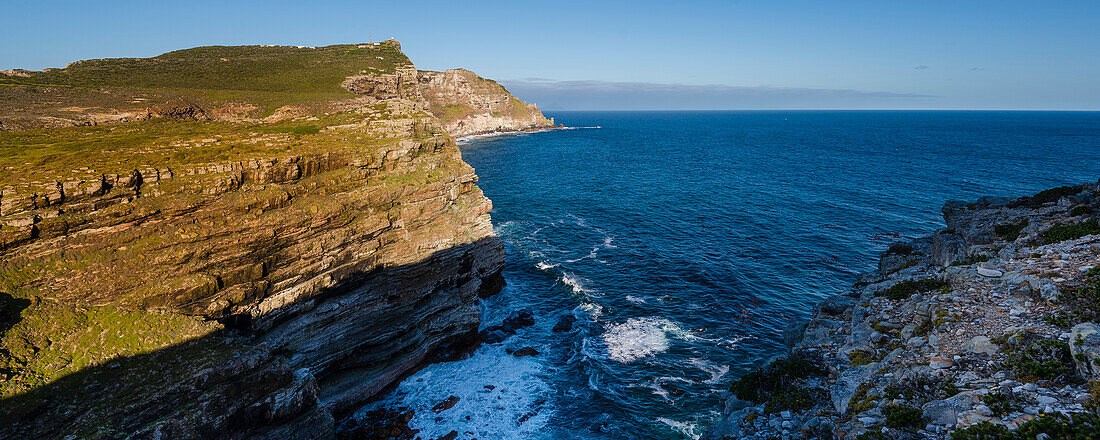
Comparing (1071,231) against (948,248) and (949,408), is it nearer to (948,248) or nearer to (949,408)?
(948,248)

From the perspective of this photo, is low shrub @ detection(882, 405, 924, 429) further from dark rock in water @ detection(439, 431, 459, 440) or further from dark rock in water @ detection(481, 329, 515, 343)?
dark rock in water @ detection(481, 329, 515, 343)

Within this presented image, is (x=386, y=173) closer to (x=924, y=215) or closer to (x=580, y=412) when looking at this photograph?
(x=580, y=412)

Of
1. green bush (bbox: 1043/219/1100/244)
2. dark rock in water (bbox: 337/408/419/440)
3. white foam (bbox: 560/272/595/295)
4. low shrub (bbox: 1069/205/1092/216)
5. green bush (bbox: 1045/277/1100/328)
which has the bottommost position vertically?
dark rock in water (bbox: 337/408/419/440)

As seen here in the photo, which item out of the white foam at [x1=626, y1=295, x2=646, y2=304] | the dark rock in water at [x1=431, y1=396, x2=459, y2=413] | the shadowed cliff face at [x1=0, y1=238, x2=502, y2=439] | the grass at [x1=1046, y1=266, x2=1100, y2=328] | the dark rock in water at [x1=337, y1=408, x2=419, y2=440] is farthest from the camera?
the white foam at [x1=626, y1=295, x2=646, y2=304]

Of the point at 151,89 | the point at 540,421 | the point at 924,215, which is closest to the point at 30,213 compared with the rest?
the point at 540,421

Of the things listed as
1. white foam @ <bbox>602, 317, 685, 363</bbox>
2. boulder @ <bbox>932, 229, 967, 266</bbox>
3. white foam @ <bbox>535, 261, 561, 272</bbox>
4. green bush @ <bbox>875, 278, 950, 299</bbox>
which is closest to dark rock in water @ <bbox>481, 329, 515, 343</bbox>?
white foam @ <bbox>602, 317, 685, 363</bbox>

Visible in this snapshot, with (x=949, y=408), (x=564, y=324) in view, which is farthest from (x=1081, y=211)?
(x=564, y=324)
